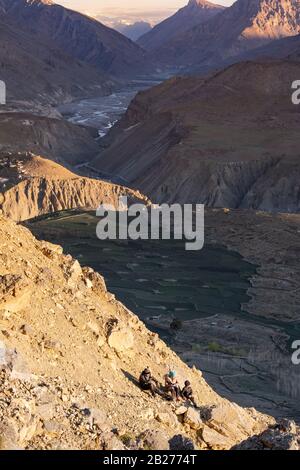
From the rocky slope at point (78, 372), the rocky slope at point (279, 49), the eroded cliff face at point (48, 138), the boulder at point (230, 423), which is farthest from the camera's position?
the rocky slope at point (279, 49)

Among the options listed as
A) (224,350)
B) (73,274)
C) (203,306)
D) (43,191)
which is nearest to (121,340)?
(73,274)

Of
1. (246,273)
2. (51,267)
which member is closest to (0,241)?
(51,267)

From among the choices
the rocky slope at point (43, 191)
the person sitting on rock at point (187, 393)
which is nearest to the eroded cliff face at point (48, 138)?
the rocky slope at point (43, 191)

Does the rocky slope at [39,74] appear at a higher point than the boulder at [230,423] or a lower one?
higher

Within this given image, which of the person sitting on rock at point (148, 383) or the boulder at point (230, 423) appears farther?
the person sitting on rock at point (148, 383)

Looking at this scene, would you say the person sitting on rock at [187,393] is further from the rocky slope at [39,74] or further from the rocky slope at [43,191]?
the rocky slope at [39,74]

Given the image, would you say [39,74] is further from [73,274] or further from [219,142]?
[73,274]

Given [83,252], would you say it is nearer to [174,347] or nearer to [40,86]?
[174,347]

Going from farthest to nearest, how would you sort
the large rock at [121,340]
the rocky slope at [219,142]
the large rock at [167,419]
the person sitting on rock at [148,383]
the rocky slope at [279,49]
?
the rocky slope at [279,49] → the rocky slope at [219,142] → the large rock at [121,340] → the person sitting on rock at [148,383] → the large rock at [167,419]

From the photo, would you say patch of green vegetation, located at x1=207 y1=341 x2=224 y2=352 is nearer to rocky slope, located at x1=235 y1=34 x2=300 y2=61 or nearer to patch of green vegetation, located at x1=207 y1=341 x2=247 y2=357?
patch of green vegetation, located at x1=207 y1=341 x2=247 y2=357
